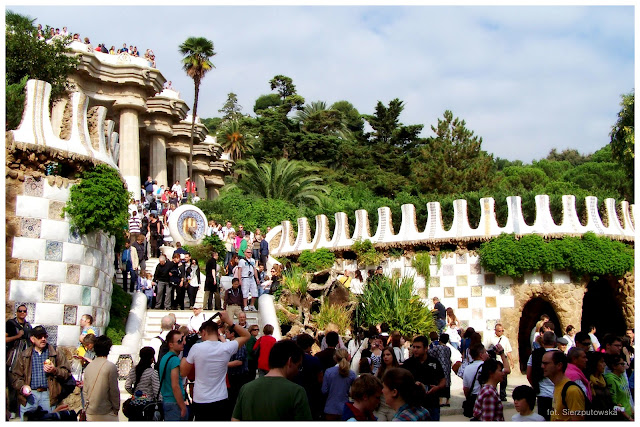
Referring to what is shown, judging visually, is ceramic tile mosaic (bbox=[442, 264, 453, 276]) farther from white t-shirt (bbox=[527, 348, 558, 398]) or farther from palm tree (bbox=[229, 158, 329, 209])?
white t-shirt (bbox=[527, 348, 558, 398])

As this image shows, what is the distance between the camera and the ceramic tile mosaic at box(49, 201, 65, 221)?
46.8 feet

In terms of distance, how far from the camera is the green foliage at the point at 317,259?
26.1 meters

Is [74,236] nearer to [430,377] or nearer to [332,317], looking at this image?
[332,317]

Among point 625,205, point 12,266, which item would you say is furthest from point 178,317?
point 625,205

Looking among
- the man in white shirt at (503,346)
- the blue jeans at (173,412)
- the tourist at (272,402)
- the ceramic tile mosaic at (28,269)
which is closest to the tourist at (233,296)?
the ceramic tile mosaic at (28,269)

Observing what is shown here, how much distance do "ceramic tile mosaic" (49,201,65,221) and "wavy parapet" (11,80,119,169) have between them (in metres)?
0.99

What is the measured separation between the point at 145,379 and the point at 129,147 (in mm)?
28764

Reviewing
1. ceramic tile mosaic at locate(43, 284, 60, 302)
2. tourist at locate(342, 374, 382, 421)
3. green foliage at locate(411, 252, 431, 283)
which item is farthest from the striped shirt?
green foliage at locate(411, 252, 431, 283)

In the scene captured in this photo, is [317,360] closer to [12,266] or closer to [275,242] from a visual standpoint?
[12,266]

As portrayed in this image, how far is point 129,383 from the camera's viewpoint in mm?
→ 8523

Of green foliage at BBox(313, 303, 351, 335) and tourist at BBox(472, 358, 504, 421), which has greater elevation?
green foliage at BBox(313, 303, 351, 335)

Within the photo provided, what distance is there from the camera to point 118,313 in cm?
1628

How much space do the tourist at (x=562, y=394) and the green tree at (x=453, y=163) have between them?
106 ft

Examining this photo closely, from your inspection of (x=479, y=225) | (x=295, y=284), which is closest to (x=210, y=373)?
(x=295, y=284)
